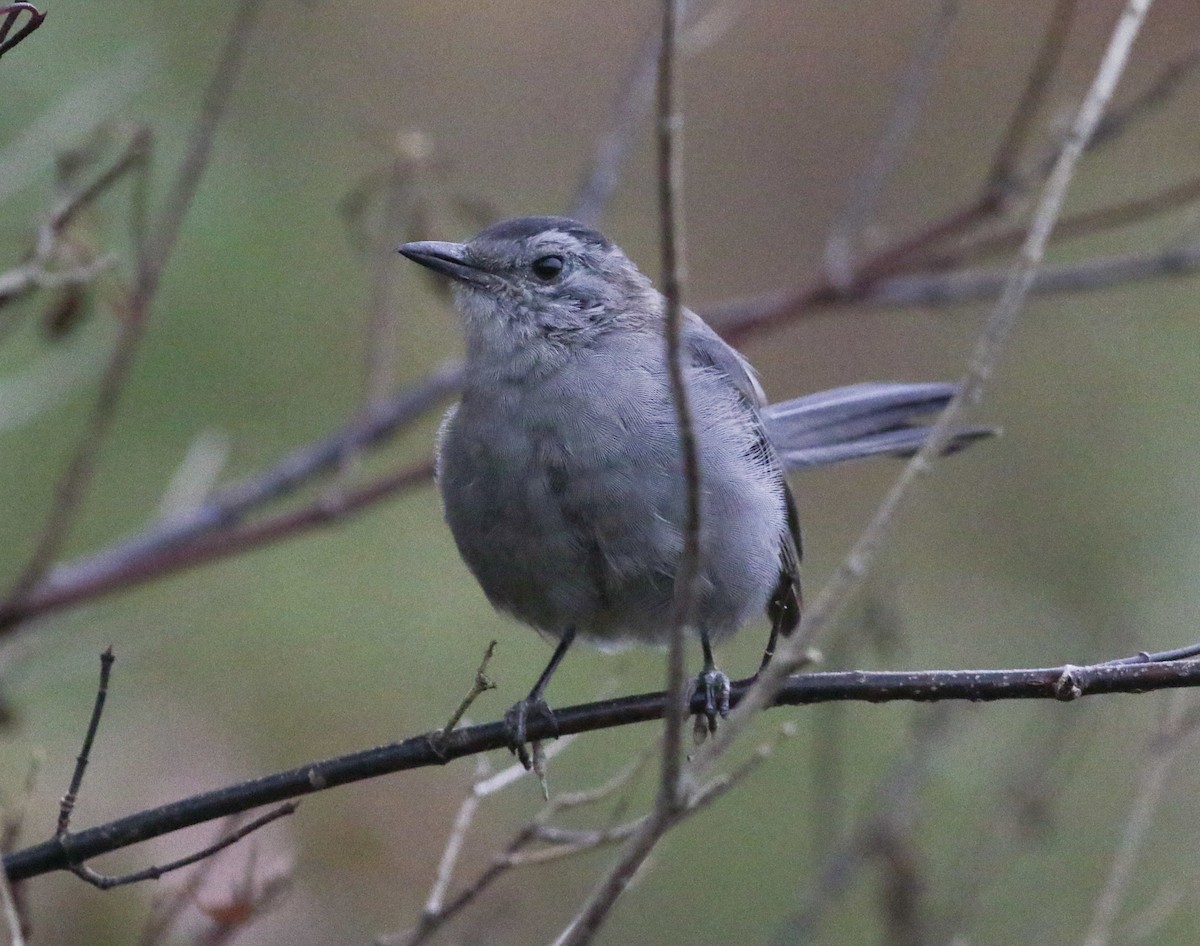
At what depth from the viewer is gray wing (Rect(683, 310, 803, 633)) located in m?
4.73

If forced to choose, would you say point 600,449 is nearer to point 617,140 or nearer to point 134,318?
point 134,318

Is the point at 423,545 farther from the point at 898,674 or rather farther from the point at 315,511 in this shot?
the point at 898,674

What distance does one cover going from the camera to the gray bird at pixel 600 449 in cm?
418

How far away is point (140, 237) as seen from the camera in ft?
14.4

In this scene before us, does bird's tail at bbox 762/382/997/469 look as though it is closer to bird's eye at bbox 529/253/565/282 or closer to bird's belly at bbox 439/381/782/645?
bird's belly at bbox 439/381/782/645

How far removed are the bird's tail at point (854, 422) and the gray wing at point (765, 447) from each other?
16cm

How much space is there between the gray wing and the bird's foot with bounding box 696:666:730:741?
1.91 ft

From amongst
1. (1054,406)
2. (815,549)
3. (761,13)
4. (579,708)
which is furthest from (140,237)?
(761,13)

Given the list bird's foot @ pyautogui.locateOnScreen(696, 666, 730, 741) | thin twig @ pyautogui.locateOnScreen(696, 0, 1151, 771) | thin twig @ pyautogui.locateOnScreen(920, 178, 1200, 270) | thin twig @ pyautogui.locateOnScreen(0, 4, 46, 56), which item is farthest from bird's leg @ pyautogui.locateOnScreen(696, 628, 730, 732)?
thin twig @ pyautogui.locateOnScreen(0, 4, 46, 56)

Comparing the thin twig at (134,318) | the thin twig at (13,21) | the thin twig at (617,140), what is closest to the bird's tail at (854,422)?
the thin twig at (617,140)

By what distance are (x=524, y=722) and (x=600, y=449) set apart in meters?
0.80

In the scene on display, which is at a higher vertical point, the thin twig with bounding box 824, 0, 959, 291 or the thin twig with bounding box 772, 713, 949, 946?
the thin twig with bounding box 824, 0, 959, 291

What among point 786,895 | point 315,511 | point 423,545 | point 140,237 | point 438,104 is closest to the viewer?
point 140,237

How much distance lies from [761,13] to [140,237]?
917cm
